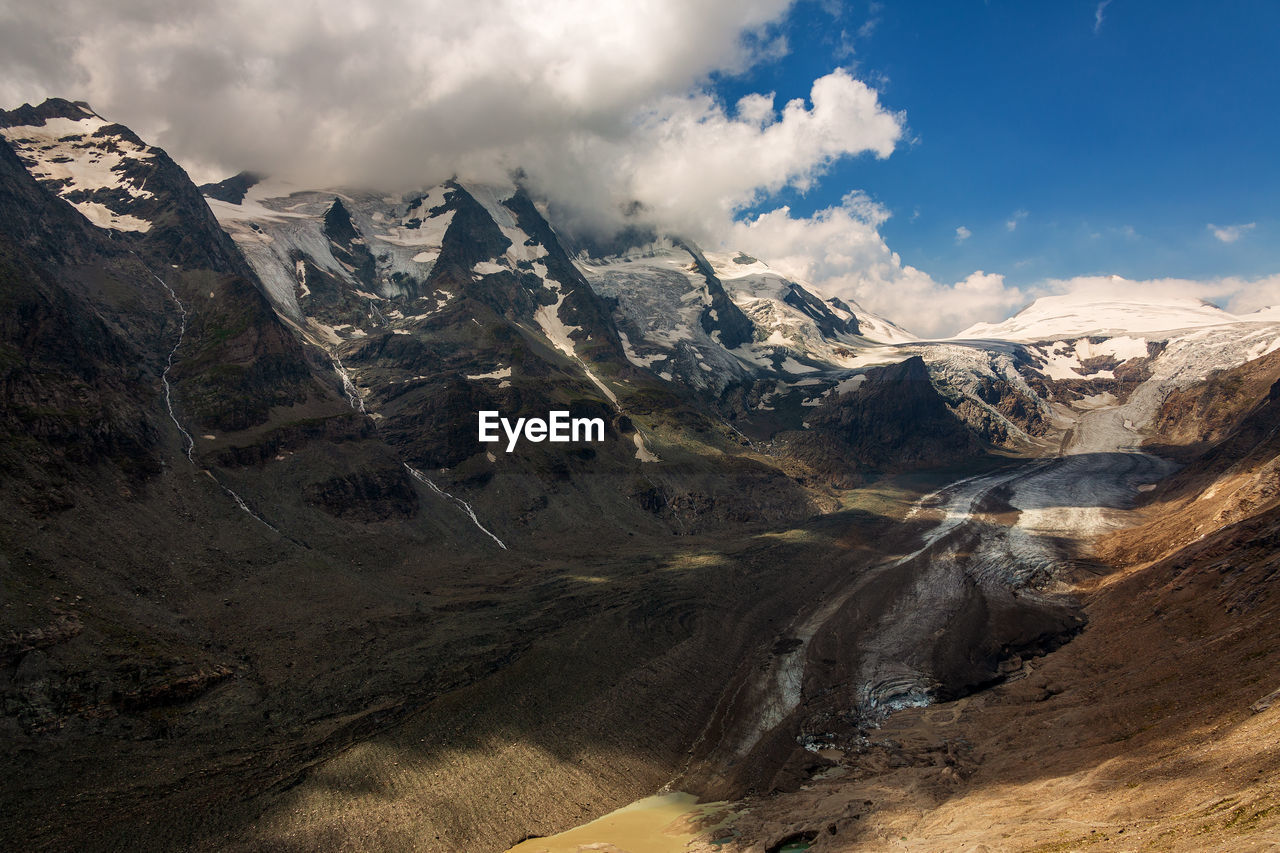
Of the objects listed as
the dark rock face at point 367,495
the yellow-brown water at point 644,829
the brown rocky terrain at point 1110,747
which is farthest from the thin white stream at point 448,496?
the brown rocky terrain at point 1110,747

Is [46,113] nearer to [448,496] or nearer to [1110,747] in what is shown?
[448,496]

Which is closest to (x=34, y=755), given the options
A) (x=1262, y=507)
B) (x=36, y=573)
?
(x=36, y=573)

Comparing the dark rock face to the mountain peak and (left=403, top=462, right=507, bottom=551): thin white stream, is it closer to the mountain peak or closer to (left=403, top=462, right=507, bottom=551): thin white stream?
(left=403, top=462, right=507, bottom=551): thin white stream

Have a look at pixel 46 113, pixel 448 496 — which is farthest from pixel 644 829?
pixel 46 113

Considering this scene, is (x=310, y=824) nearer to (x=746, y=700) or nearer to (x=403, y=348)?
(x=746, y=700)

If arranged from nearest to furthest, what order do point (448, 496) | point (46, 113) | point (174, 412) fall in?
1. point (174, 412)
2. point (448, 496)
3. point (46, 113)

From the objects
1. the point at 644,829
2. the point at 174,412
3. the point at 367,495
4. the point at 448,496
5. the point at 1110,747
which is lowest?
the point at 644,829

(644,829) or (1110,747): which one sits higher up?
(1110,747)

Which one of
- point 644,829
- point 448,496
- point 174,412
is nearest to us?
point 644,829

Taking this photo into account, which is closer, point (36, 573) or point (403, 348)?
point (36, 573)
